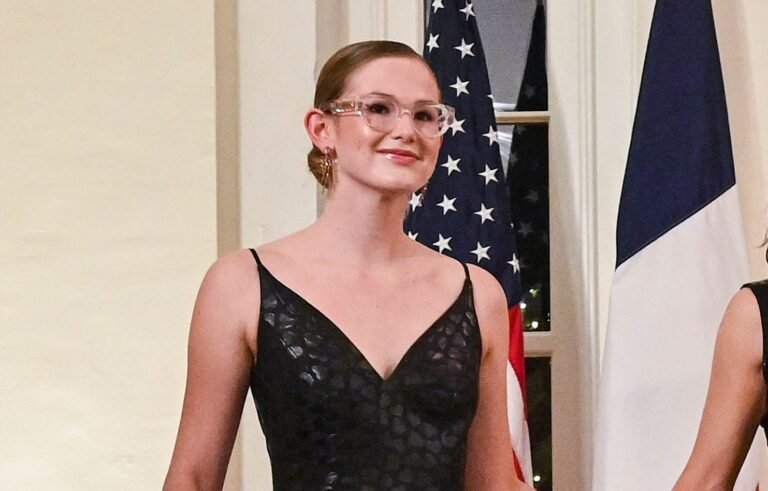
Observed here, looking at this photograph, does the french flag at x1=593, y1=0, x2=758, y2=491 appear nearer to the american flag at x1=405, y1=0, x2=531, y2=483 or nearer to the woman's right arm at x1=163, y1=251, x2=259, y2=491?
the american flag at x1=405, y1=0, x2=531, y2=483

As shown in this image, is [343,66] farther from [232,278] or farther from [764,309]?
[764,309]

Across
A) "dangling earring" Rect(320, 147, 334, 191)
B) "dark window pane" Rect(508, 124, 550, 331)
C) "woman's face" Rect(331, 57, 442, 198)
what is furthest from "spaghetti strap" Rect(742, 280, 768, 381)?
"dark window pane" Rect(508, 124, 550, 331)

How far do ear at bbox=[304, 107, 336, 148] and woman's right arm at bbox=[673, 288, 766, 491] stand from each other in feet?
2.07

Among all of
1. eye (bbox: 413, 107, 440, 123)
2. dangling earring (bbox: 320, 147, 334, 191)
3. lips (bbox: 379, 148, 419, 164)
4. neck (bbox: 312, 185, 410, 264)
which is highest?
eye (bbox: 413, 107, 440, 123)

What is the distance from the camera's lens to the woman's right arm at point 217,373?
1.53 metres

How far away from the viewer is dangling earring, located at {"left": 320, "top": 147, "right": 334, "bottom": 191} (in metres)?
1.60

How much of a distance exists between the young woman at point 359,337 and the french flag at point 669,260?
58cm

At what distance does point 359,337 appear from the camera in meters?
1.51

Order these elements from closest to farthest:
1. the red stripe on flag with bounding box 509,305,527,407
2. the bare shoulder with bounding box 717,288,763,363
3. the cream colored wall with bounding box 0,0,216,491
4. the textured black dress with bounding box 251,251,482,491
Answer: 1. the textured black dress with bounding box 251,251,482,491
2. the bare shoulder with bounding box 717,288,763,363
3. the cream colored wall with bounding box 0,0,216,491
4. the red stripe on flag with bounding box 509,305,527,407

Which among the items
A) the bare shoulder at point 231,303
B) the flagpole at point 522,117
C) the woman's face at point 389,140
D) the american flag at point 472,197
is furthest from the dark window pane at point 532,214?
the bare shoulder at point 231,303

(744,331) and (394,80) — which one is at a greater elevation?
(394,80)

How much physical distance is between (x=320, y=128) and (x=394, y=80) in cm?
13

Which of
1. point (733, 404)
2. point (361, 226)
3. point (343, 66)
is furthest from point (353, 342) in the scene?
point (733, 404)

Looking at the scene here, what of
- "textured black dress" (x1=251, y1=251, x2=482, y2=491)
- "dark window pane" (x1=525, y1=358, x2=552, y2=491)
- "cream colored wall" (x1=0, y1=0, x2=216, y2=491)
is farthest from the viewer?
"dark window pane" (x1=525, y1=358, x2=552, y2=491)
